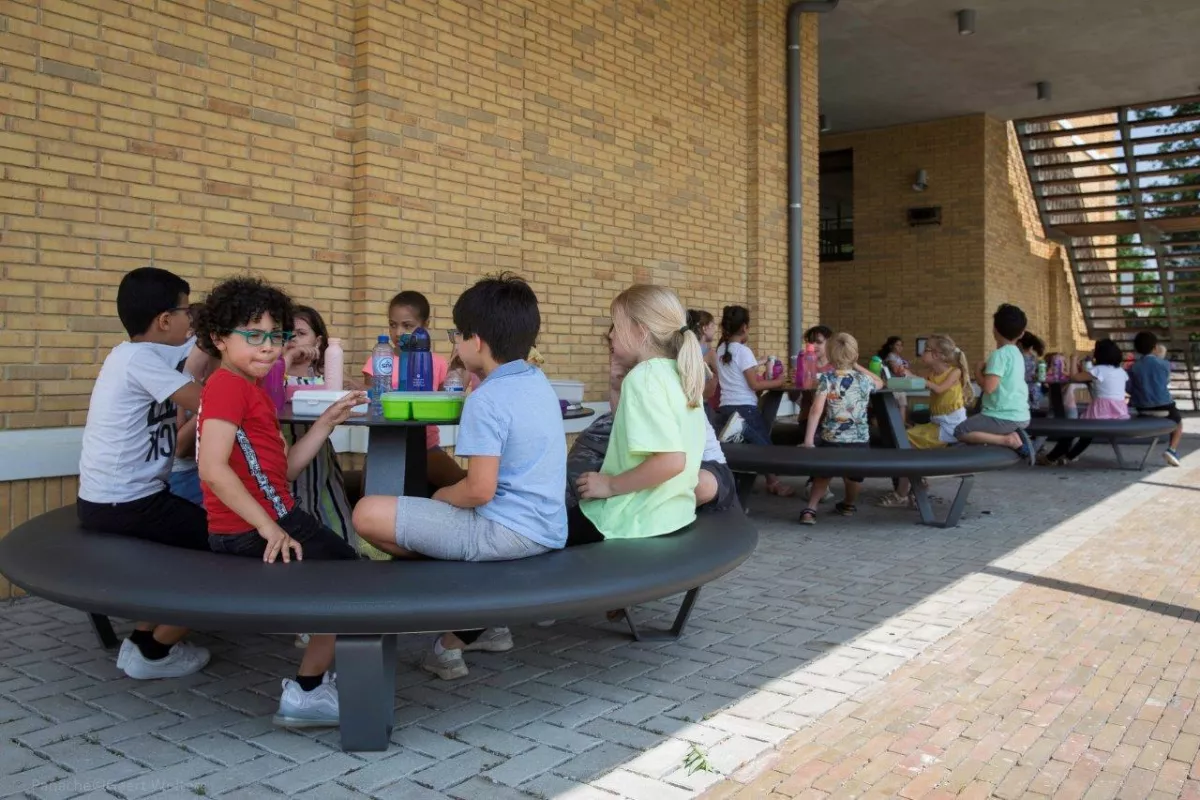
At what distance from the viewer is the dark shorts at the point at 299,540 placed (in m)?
3.36

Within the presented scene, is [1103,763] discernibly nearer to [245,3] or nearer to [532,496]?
[532,496]

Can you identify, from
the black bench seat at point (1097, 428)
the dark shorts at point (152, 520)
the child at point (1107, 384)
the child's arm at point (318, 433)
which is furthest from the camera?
the child at point (1107, 384)

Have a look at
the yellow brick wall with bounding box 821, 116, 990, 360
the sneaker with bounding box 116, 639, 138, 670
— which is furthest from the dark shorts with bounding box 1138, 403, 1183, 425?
the sneaker with bounding box 116, 639, 138, 670

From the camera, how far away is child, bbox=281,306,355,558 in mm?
4336

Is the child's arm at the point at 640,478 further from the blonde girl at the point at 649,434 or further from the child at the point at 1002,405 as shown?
the child at the point at 1002,405

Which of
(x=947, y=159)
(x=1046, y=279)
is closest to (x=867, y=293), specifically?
(x=947, y=159)

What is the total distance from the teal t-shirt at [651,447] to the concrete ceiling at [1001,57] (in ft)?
30.1

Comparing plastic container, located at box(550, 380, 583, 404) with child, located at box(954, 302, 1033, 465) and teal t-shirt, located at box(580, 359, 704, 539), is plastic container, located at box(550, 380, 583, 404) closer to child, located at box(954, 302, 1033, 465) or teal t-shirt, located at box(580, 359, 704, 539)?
teal t-shirt, located at box(580, 359, 704, 539)

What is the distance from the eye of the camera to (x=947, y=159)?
53.7ft

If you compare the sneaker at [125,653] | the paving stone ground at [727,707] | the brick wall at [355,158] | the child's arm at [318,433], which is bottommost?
the paving stone ground at [727,707]

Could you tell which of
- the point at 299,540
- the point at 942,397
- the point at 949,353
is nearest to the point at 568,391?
the point at 299,540

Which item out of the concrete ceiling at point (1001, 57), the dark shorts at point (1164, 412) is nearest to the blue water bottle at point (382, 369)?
the concrete ceiling at point (1001, 57)

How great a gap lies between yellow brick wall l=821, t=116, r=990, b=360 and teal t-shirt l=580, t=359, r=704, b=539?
13085 mm

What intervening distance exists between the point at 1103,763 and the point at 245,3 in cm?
565
